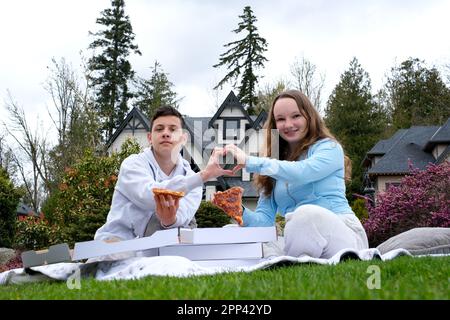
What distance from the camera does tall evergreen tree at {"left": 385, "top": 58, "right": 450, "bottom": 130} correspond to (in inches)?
1576

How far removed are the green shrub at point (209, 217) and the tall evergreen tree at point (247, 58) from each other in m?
20.8

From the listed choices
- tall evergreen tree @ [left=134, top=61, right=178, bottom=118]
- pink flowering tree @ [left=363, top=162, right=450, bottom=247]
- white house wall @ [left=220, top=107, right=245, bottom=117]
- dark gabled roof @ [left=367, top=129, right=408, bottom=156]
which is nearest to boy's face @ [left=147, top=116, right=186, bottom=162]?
pink flowering tree @ [left=363, top=162, right=450, bottom=247]

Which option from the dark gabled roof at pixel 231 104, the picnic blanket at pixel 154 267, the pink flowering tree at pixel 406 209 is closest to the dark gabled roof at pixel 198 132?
the dark gabled roof at pixel 231 104

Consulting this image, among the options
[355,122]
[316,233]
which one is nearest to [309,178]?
[316,233]

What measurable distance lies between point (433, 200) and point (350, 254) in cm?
1027

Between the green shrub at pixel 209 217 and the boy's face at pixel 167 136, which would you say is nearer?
the boy's face at pixel 167 136

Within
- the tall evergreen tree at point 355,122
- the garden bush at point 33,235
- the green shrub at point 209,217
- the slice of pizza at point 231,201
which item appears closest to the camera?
the slice of pizza at point 231,201

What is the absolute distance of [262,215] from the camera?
543 centimetres

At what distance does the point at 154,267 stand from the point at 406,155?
1116 inches

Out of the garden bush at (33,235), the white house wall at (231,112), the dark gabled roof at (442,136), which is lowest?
the garden bush at (33,235)

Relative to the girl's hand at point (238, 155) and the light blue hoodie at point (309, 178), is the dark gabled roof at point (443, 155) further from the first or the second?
the girl's hand at point (238, 155)

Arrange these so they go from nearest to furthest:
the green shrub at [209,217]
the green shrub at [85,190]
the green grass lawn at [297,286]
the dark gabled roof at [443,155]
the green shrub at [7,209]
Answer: the green grass lawn at [297,286] < the green shrub at [85,190] < the green shrub at [209,217] < the green shrub at [7,209] < the dark gabled roof at [443,155]

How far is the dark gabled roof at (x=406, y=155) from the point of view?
1179 inches
